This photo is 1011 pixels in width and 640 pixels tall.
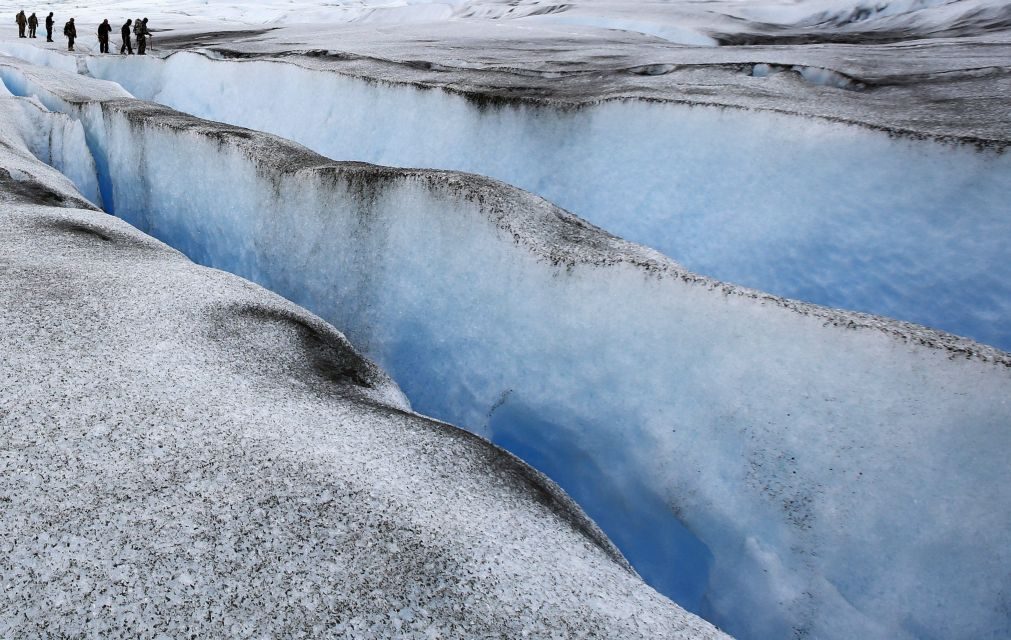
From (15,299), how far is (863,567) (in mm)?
3799

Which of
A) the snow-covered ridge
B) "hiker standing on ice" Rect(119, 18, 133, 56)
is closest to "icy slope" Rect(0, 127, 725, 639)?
the snow-covered ridge

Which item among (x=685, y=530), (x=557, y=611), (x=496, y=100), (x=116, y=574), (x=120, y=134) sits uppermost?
(x=496, y=100)

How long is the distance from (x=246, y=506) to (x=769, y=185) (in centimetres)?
424

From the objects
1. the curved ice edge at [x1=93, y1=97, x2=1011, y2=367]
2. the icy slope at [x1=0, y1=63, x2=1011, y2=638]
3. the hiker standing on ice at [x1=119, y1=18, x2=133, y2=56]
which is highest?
the hiker standing on ice at [x1=119, y1=18, x2=133, y2=56]

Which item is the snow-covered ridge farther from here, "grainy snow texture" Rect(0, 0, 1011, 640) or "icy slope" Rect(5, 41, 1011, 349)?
"icy slope" Rect(5, 41, 1011, 349)

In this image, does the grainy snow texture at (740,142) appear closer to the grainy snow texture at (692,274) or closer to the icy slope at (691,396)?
the grainy snow texture at (692,274)

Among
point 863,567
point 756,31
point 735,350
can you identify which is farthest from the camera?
point 756,31

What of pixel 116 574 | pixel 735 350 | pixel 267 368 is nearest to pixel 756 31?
pixel 735 350

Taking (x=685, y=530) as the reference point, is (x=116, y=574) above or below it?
above

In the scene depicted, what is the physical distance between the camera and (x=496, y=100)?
6191 millimetres

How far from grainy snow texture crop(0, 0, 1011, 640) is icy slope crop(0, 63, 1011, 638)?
1 centimetres

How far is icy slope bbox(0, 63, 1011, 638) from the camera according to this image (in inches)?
109

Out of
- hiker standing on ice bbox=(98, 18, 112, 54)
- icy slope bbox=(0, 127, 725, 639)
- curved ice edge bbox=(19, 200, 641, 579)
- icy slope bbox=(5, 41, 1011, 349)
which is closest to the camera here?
icy slope bbox=(0, 127, 725, 639)

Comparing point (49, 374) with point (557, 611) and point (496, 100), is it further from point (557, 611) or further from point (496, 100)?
point (496, 100)
